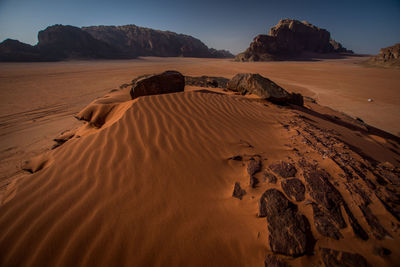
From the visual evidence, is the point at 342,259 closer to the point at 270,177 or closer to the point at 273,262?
the point at 273,262

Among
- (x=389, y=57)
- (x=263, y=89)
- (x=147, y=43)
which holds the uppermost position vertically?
(x=147, y=43)

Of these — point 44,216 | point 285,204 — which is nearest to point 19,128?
point 44,216

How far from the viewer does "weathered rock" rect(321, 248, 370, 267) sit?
1121 millimetres

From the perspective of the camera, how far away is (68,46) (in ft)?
159

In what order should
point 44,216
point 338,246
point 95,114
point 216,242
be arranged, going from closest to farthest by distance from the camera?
1. point 338,246
2. point 216,242
3. point 44,216
4. point 95,114

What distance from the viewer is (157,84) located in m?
5.05

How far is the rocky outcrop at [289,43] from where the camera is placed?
1725 inches

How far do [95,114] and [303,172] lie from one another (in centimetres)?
434

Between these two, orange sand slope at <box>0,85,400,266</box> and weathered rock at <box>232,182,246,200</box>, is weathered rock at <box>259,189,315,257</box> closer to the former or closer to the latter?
orange sand slope at <box>0,85,400,266</box>

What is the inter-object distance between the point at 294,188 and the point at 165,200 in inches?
54.4

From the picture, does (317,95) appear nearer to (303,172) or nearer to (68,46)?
(303,172)

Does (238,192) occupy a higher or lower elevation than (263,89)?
lower

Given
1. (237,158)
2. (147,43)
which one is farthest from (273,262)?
(147,43)

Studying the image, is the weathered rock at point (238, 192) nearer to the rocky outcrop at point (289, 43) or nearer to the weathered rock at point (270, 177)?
the weathered rock at point (270, 177)
